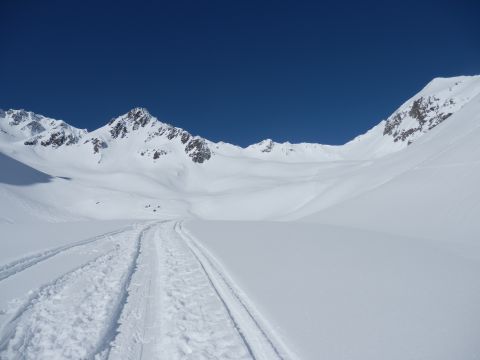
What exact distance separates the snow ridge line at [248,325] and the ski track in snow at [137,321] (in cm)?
1

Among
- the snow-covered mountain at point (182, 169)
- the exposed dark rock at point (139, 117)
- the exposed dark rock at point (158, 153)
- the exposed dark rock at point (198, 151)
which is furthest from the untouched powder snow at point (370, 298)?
the exposed dark rock at point (139, 117)

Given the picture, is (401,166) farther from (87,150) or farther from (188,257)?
(87,150)

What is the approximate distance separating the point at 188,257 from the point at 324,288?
5.26 metres

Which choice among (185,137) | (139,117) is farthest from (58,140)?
(185,137)

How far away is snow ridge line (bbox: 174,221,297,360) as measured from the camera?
13.8 ft

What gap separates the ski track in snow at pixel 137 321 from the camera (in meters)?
4.22

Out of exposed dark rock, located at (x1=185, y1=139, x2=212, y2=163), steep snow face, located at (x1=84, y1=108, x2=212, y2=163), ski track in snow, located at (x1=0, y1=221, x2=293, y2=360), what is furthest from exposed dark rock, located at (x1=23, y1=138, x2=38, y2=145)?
ski track in snow, located at (x1=0, y1=221, x2=293, y2=360)

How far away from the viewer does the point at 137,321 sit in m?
5.08

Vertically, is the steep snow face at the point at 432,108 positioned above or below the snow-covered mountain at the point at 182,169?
above

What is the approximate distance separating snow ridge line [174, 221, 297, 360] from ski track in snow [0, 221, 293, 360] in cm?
1

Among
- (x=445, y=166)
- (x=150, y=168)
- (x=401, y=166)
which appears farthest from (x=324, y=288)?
(x=150, y=168)

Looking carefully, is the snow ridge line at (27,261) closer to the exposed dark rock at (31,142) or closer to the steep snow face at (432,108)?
the steep snow face at (432,108)

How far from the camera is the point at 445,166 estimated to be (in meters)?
16.0

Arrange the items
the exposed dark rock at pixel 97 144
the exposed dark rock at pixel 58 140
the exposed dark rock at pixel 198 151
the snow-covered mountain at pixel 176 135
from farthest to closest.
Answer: the exposed dark rock at pixel 58 140 < the exposed dark rock at pixel 97 144 < the snow-covered mountain at pixel 176 135 < the exposed dark rock at pixel 198 151
